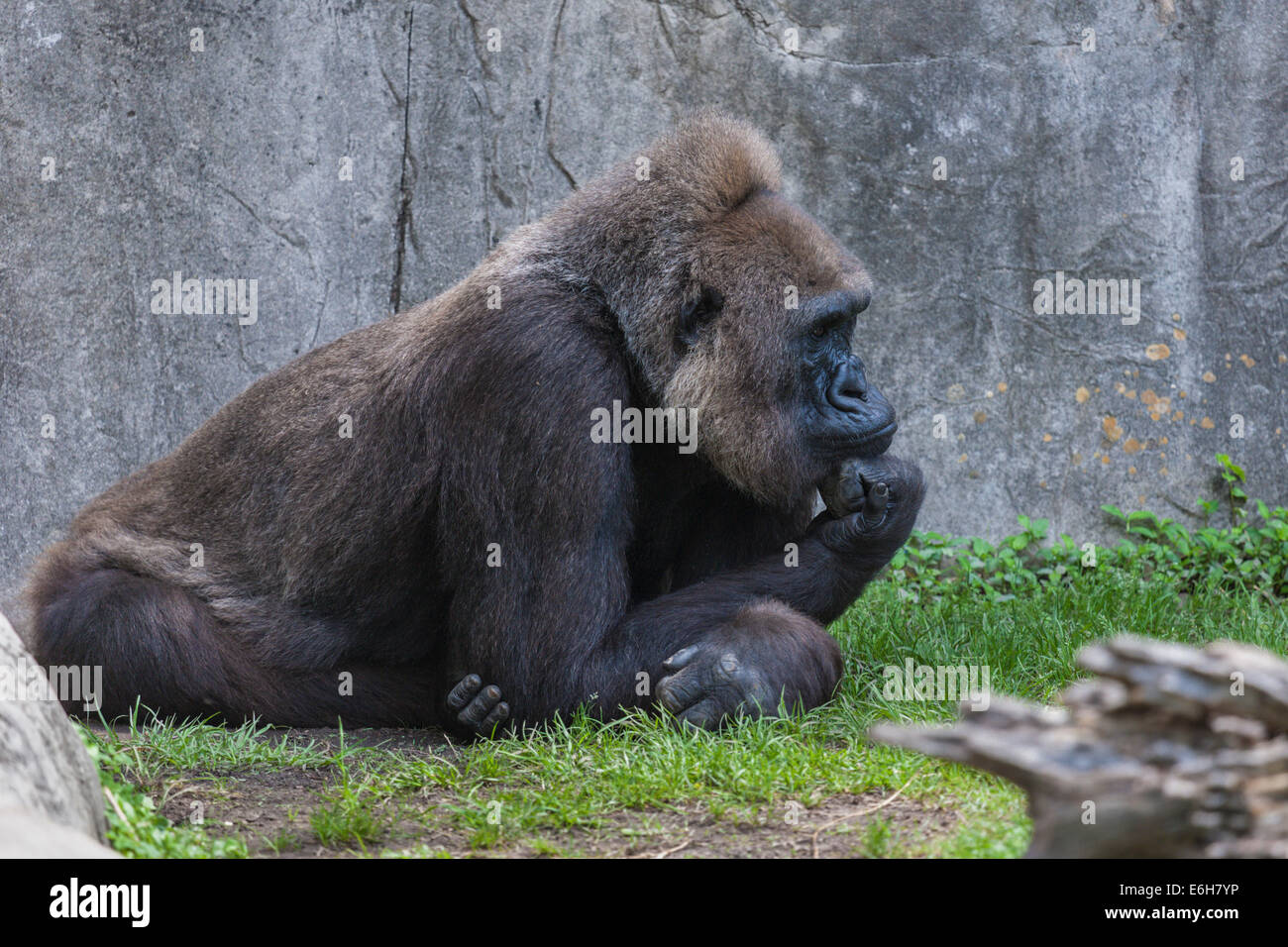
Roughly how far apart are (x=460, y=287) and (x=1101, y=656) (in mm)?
3362

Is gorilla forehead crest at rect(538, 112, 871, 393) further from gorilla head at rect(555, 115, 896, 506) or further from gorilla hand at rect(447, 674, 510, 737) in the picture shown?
gorilla hand at rect(447, 674, 510, 737)

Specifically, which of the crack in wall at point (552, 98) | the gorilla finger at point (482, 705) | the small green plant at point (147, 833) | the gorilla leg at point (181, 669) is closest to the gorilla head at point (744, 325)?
the gorilla finger at point (482, 705)

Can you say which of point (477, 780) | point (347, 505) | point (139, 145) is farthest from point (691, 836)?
point (139, 145)

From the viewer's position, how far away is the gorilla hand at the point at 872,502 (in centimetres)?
477

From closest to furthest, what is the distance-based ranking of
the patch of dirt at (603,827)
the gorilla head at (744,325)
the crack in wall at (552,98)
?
1. the patch of dirt at (603,827)
2. the gorilla head at (744,325)
3. the crack in wall at (552,98)

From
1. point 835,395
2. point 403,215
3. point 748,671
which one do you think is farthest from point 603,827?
point 403,215

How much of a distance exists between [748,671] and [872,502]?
2.62ft

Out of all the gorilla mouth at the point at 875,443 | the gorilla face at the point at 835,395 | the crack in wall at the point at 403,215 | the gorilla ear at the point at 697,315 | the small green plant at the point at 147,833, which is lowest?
the small green plant at the point at 147,833

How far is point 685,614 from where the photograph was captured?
4.68m

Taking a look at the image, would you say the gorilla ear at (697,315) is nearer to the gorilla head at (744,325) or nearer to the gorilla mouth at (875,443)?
the gorilla head at (744,325)

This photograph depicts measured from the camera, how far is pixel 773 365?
4.63 meters

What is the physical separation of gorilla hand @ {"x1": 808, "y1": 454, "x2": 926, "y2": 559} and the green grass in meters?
0.53

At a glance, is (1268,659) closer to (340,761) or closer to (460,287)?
(340,761)

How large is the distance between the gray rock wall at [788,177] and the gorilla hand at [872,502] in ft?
7.89
